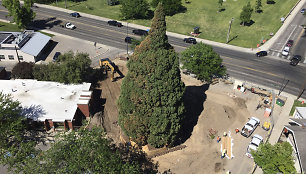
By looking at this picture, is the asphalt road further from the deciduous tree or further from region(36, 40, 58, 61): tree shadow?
the deciduous tree

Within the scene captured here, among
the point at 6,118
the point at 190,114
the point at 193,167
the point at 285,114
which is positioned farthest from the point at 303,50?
the point at 6,118

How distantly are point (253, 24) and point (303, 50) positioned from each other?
24.2m

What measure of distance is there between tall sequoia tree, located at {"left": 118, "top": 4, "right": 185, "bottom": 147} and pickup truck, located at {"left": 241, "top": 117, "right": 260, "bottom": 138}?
50.4 feet

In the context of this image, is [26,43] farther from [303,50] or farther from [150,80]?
[303,50]

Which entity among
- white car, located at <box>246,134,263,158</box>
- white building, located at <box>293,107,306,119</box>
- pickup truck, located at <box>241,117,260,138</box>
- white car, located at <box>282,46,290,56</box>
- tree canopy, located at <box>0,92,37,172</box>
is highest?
white car, located at <box>282,46,290,56</box>

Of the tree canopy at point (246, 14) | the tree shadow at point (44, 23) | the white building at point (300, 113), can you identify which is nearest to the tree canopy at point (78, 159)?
the white building at point (300, 113)

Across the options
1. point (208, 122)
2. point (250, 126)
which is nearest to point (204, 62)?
point (208, 122)

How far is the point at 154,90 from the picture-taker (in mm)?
38969

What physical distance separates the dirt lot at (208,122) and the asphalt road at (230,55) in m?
9.33

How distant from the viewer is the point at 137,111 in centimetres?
4019

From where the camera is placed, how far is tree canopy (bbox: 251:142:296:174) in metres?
36.9

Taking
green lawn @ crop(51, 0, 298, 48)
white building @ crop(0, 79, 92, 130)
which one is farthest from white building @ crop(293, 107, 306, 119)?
white building @ crop(0, 79, 92, 130)

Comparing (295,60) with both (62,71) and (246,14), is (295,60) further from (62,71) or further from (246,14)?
(62,71)

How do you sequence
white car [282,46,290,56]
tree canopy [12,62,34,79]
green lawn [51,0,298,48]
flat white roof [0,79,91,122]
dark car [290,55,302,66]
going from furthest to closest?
green lawn [51,0,298,48] < white car [282,46,290,56] < dark car [290,55,302,66] < tree canopy [12,62,34,79] < flat white roof [0,79,91,122]
